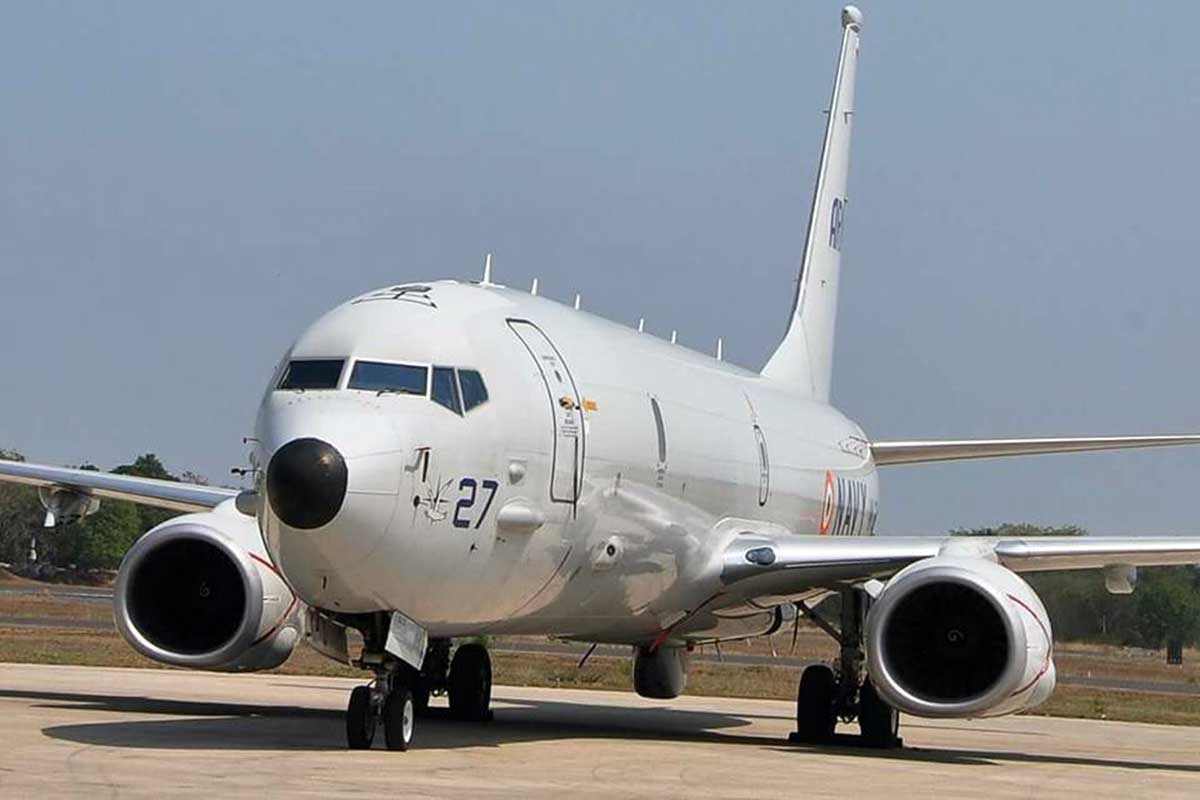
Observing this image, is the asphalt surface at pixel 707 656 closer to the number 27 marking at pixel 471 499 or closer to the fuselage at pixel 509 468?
the fuselage at pixel 509 468

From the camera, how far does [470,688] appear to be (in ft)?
79.0

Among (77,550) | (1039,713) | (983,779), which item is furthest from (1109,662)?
(77,550)

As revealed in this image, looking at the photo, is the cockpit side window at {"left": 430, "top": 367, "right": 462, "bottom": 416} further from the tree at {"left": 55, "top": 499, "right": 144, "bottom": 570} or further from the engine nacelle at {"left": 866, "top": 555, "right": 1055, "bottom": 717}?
the tree at {"left": 55, "top": 499, "right": 144, "bottom": 570}

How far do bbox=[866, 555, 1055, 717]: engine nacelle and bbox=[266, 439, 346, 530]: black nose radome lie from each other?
229 inches

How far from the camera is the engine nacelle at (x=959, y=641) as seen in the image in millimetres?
19672

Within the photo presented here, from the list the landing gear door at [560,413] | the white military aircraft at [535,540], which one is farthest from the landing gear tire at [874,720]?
the landing gear door at [560,413]

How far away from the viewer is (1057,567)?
911 inches

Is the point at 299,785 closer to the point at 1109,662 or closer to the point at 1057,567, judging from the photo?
the point at 1057,567

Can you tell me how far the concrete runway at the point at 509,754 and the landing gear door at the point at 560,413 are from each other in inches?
87.6

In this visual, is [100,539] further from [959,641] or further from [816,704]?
[959,641]

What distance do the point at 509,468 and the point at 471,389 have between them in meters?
0.71

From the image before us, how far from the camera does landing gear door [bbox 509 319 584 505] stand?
63.4ft

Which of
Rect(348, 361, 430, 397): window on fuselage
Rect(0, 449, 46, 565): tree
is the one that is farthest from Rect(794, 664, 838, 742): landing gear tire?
Rect(0, 449, 46, 565): tree

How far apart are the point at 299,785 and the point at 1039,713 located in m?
22.2
